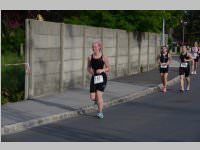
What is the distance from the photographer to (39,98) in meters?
16.1

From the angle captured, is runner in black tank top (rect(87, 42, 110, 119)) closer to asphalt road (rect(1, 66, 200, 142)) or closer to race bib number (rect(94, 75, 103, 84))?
race bib number (rect(94, 75, 103, 84))

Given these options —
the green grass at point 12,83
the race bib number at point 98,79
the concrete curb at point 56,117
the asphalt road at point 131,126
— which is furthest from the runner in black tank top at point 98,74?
the green grass at point 12,83

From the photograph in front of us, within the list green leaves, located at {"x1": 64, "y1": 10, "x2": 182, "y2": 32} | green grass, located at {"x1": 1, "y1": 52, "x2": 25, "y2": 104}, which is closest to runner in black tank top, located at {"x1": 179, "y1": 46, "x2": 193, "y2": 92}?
green grass, located at {"x1": 1, "y1": 52, "x2": 25, "y2": 104}

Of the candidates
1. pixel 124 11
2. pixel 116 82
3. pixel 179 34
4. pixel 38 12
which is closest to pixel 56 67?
pixel 116 82

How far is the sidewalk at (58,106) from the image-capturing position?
1172 centimetres

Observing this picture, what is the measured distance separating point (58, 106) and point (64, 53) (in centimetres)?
433

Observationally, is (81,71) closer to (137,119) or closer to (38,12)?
(137,119)

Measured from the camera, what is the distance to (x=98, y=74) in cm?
1291

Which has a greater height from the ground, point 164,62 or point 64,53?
point 64,53

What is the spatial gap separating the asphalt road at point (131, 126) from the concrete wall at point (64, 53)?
102 inches

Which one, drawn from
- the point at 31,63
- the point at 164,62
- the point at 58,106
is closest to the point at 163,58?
the point at 164,62

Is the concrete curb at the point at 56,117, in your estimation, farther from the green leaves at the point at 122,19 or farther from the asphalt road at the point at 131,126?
the green leaves at the point at 122,19

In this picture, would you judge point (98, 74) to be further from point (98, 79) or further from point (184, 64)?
point (184, 64)

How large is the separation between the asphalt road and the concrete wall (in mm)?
2581
